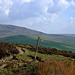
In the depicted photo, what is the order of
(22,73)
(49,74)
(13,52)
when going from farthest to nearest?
1. (13,52)
2. (22,73)
3. (49,74)

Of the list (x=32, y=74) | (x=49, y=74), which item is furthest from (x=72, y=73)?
(x=32, y=74)

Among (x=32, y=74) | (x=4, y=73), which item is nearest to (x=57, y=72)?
(x=32, y=74)

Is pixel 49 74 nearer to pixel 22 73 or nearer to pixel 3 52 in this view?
pixel 22 73

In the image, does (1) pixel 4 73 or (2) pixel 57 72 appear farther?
(1) pixel 4 73

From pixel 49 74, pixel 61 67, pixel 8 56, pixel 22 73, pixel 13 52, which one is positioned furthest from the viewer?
pixel 13 52

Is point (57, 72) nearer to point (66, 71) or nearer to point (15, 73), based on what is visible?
point (66, 71)

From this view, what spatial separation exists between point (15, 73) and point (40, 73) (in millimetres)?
2344

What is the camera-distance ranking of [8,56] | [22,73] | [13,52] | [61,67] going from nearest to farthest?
1. [61,67]
2. [22,73]
3. [8,56]
4. [13,52]

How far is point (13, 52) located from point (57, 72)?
60.8ft

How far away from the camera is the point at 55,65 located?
893cm

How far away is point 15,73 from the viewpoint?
9.40 m

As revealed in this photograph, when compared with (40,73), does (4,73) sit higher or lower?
lower

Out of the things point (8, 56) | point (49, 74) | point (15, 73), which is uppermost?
point (49, 74)

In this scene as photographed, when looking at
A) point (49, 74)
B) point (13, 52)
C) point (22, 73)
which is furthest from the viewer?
point (13, 52)
